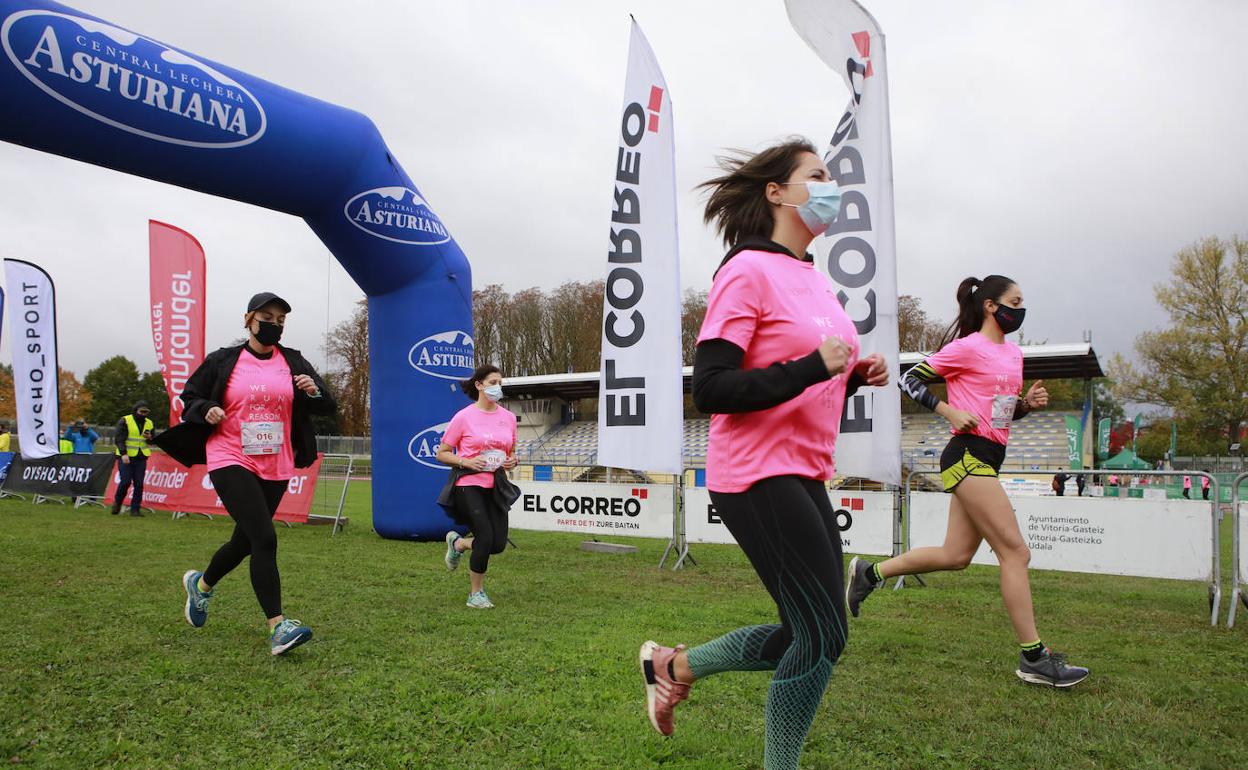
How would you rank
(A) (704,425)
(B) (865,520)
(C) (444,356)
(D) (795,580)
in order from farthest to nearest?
(A) (704,425)
(C) (444,356)
(B) (865,520)
(D) (795,580)

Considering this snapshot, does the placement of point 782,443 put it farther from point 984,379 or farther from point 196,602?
point 196,602

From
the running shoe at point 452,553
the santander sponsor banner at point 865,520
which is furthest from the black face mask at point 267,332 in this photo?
the santander sponsor banner at point 865,520

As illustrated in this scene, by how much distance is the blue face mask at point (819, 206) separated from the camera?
2568mm

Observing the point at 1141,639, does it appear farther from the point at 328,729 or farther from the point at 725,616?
the point at 328,729

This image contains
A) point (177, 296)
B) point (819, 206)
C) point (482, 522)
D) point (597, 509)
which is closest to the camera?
point (819, 206)

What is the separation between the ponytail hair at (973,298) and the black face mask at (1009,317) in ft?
0.25

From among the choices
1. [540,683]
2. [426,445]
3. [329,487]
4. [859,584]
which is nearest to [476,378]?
[540,683]

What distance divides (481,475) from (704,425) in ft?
118

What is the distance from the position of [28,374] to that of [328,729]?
14.7m

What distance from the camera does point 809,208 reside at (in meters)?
2.58

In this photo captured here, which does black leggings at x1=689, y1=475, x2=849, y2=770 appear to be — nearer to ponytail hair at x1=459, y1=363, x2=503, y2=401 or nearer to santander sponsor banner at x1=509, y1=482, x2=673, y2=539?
ponytail hair at x1=459, y1=363, x2=503, y2=401

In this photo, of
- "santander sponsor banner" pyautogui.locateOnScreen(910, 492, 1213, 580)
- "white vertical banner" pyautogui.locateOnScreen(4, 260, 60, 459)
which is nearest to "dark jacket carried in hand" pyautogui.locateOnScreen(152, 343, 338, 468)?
"santander sponsor banner" pyautogui.locateOnScreen(910, 492, 1213, 580)

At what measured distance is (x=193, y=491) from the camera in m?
14.3

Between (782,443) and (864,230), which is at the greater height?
(864,230)
